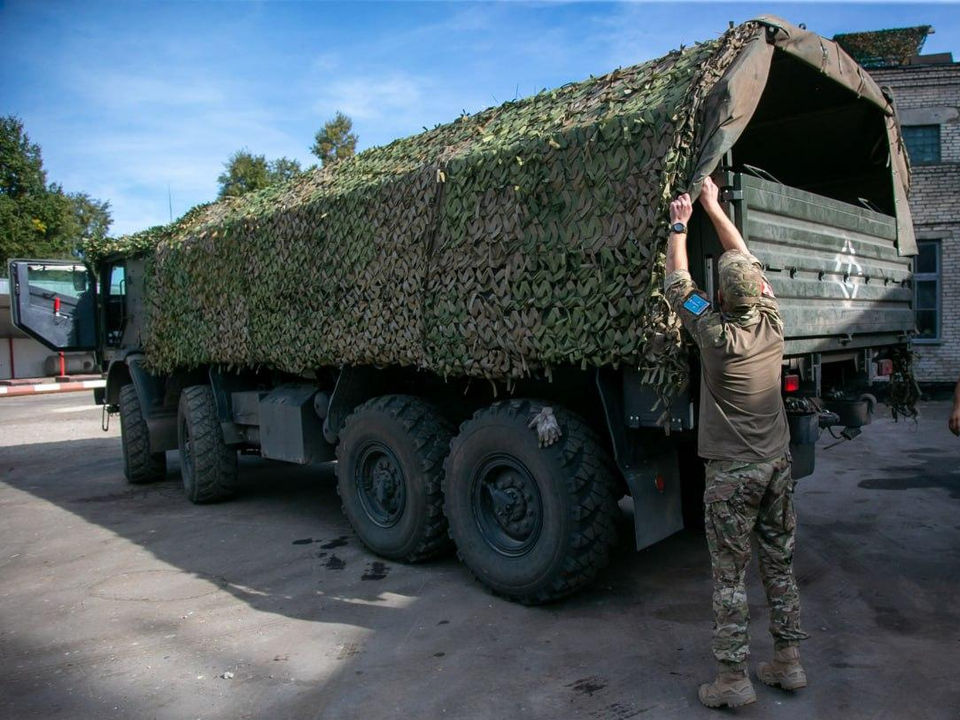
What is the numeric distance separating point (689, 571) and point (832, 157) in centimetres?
313

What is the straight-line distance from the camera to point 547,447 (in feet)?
13.9

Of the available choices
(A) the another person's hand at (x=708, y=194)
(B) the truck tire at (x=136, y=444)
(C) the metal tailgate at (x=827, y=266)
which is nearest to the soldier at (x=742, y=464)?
(A) the another person's hand at (x=708, y=194)

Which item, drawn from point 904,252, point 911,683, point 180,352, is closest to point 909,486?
point 904,252

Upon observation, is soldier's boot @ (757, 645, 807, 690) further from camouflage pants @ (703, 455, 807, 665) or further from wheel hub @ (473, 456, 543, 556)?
wheel hub @ (473, 456, 543, 556)

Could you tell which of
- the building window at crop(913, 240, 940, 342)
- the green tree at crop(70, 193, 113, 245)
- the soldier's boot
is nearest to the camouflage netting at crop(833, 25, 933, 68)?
the building window at crop(913, 240, 940, 342)

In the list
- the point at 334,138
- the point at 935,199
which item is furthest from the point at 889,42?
the point at 334,138

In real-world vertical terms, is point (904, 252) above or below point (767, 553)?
above

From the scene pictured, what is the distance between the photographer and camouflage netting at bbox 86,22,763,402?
3793 millimetres

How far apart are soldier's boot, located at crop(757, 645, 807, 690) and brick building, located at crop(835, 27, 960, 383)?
14.4 metres

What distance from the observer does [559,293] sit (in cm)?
417

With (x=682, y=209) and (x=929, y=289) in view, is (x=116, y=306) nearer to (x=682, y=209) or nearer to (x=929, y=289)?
(x=682, y=209)

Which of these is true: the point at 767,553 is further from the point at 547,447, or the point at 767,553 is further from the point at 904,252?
the point at 904,252

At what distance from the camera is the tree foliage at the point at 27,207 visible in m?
35.0

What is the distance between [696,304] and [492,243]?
1583 millimetres
